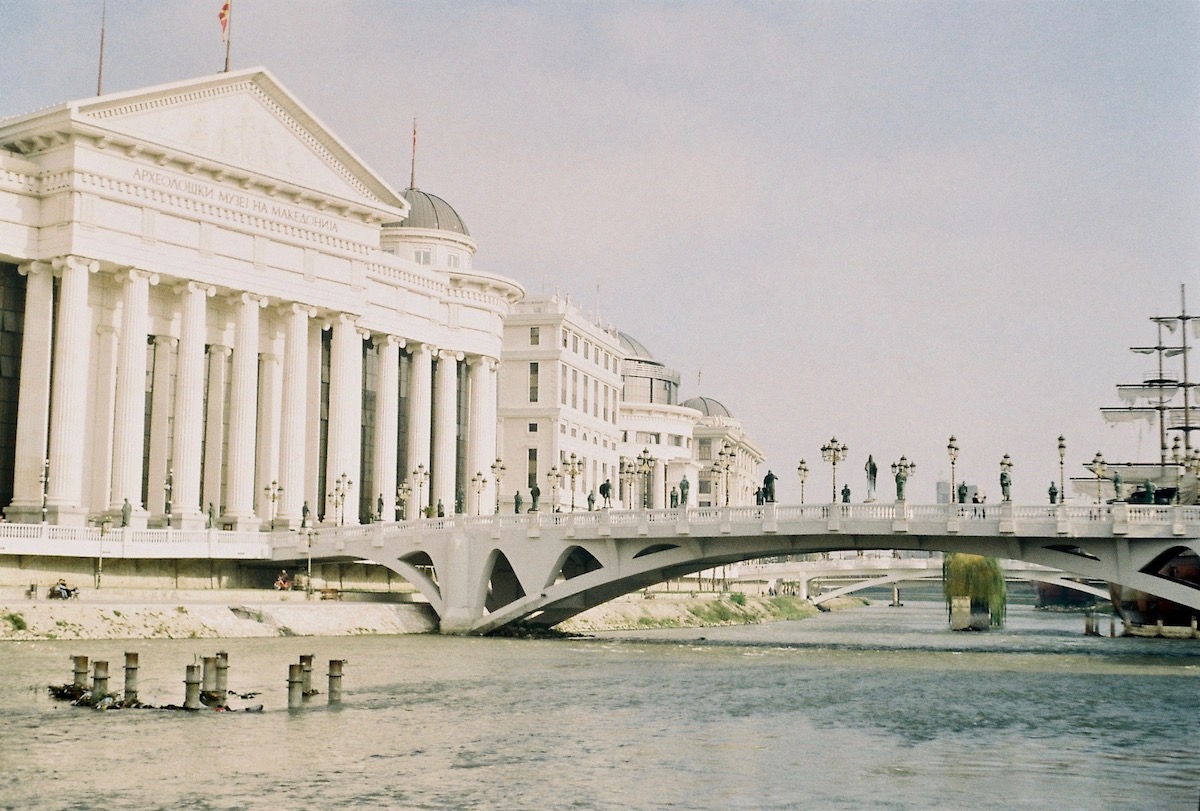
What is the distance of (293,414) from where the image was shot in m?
105

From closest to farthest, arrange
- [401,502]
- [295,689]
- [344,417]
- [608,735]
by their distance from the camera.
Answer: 1. [608,735]
2. [295,689]
3. [344,417]
4. [401,502]

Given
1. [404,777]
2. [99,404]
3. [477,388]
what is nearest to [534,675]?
[404,777]

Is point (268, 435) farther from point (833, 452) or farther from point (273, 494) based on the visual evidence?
point (833, 452)

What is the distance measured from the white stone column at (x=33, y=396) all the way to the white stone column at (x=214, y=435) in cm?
1224

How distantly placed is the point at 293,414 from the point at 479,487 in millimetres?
15950

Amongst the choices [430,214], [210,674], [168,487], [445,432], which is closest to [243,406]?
[168,487]

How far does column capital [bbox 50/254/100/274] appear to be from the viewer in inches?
3529

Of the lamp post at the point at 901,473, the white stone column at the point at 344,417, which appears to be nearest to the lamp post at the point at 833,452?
the lamp post at the point at 901,473

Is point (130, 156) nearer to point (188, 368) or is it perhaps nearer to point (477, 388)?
point (188, 368)

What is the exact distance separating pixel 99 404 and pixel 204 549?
37.7 ft

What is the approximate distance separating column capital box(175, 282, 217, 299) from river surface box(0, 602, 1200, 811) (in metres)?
30.8

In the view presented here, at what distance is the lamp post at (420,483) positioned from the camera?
108438 millimetres

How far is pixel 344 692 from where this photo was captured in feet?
171

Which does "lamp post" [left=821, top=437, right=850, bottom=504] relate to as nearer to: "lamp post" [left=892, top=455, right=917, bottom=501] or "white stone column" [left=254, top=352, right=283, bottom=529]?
"lamp post" [left=892, top=455, right=917, bottom=501]
